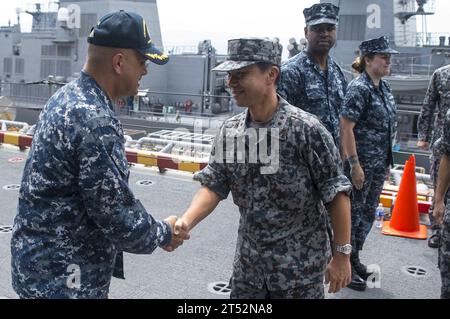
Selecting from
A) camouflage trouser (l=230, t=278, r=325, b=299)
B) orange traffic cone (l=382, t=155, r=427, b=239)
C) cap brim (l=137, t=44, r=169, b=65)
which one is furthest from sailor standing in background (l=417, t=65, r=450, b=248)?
cap brim (l=137, t=44, r=169, b=65)

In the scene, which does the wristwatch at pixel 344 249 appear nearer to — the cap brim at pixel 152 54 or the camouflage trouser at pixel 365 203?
the cap brim at pixel 152 54

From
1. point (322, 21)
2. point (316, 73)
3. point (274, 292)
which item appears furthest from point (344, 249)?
point (322, 21)

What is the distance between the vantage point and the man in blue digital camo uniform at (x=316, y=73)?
290 centimetres

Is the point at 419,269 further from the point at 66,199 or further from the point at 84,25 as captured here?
the point at 84,25

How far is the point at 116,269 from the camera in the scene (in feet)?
6.36

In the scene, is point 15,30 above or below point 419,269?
above

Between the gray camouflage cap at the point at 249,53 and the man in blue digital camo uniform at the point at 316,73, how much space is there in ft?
3.58

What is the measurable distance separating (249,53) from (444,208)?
1.38m

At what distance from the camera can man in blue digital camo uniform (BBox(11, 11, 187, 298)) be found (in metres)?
1.55

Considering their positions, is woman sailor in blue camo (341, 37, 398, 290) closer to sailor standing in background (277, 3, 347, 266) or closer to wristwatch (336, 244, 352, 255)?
sailor standing in background (277, 3, 347, 266)

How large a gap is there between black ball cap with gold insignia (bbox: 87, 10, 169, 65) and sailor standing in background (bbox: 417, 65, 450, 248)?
2.94 m

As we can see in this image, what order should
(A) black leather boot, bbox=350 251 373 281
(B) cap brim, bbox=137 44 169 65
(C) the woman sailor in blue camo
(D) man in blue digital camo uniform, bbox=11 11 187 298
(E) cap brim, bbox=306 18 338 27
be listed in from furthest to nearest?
1. (A) black leather boot, bbox=350 251 373 281
2. (C) the woman sailor in blue camo
3. (E) cap brim, bbox=306 18 338 27
4. (B) cap brim, bbox=137 44 169 65
5. (D) man in blue digital camo uniform, bbox=11 11 187 298

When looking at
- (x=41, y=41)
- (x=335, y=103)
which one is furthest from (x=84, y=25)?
(x=335, y=103)
